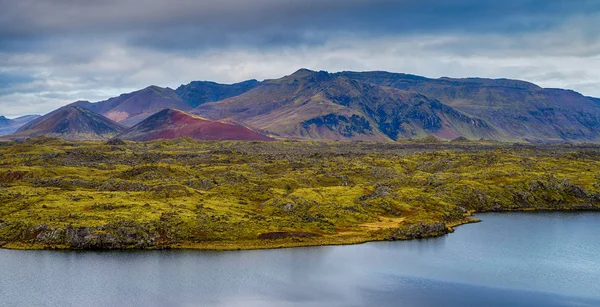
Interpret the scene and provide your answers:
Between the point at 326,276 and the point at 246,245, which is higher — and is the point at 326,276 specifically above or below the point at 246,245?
below

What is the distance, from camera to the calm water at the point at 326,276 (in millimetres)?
111000

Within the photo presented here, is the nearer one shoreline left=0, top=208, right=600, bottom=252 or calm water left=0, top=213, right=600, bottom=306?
calm water left=0, top=213, right=600, bottom=306

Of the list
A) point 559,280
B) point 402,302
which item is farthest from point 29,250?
point 559,280

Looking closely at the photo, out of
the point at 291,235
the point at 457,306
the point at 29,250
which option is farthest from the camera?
the point at 291,235

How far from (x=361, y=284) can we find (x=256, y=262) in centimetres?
3061

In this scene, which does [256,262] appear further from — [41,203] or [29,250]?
[41,203]

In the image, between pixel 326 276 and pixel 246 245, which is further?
pixel 246 245

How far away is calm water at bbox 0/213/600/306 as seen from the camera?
11100cm

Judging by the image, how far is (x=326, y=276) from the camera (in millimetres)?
126438

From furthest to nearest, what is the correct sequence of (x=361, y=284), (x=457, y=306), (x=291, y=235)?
(x=291, y=235)
(x=361, y=284)
(x=457, y=306)

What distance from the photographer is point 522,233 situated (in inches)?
7003

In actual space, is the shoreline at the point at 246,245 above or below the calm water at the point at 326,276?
above

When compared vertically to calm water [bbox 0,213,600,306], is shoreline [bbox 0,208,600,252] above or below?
above

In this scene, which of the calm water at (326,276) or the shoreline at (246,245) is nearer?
the calm water at (326,276)
